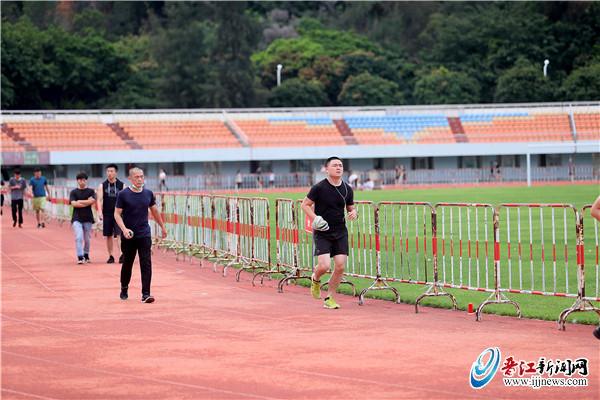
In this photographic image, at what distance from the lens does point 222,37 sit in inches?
3935

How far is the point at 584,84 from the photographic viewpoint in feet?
288

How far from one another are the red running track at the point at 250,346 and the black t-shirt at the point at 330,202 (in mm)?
1284

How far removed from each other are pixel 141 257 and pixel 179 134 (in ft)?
190

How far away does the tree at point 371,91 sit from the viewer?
95.8m

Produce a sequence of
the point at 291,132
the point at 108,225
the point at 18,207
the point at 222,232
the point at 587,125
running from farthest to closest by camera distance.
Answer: the point at 291,132, the point at 587,125, the point at 18,207, the point at 222,232, the point at 108,225

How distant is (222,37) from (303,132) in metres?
26.0

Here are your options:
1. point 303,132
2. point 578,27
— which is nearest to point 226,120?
point 303,132

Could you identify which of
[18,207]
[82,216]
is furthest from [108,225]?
[18,207]

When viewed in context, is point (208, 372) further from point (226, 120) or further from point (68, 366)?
point (226, 120)

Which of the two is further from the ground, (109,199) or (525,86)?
(525,86)

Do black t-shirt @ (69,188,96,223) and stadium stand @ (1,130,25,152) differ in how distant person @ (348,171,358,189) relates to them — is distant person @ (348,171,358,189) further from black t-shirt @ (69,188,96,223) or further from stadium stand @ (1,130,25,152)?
black t-shirt @ (69,188,96,223)

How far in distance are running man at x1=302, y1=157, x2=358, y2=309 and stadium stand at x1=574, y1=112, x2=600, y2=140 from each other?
206 ft

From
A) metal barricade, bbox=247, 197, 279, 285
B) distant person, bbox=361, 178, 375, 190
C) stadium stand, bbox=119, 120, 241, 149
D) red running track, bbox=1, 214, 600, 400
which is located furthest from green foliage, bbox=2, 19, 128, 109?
Result: red running track, bbox=1, 214, 600, 400

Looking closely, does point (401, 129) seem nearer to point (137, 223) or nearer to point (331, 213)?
point (137, 223)
